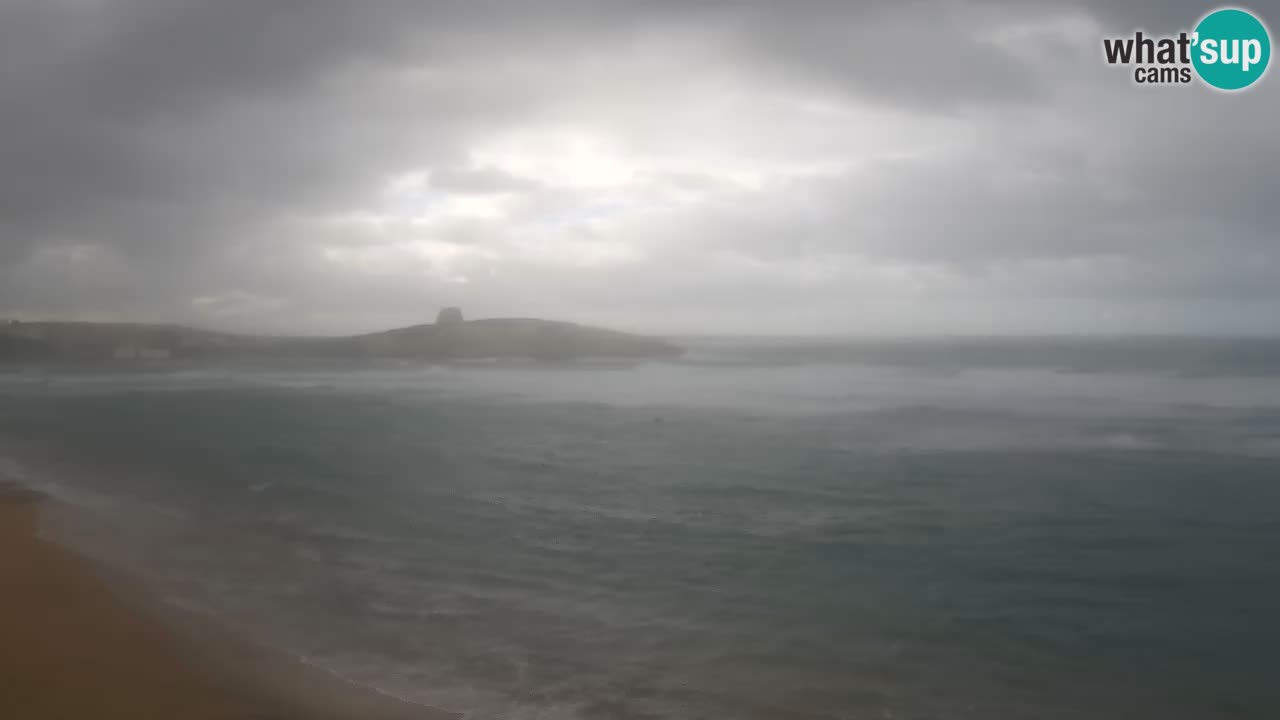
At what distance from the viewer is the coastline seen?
7496 mm

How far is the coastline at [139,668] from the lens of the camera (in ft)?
24.6

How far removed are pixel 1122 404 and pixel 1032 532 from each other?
1175 inches

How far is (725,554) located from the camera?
1402 centimetres

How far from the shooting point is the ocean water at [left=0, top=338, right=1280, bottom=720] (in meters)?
8.77

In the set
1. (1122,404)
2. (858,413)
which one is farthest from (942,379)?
(858,413)

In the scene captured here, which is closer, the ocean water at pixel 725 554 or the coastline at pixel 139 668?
the coastline at pixel 139 668

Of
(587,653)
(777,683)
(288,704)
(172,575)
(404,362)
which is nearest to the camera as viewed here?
(288,704)

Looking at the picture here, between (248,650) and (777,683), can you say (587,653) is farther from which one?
(248,650)

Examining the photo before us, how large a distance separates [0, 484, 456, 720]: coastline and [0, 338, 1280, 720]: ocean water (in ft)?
1.55

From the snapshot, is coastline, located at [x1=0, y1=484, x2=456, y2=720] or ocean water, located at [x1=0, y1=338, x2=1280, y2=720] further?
ocean water, located at [x1=0, y1=338, x2=1280, y2=720]

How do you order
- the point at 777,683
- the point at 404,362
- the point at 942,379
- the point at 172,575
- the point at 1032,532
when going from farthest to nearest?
the point at 404,362
the point at 942,379
the point at 1032,532
the point at 172,575
the point at 777,683

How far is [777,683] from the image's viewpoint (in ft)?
28.3

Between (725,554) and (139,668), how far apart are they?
30.1 ft

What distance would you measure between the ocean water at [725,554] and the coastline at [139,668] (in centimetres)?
47
